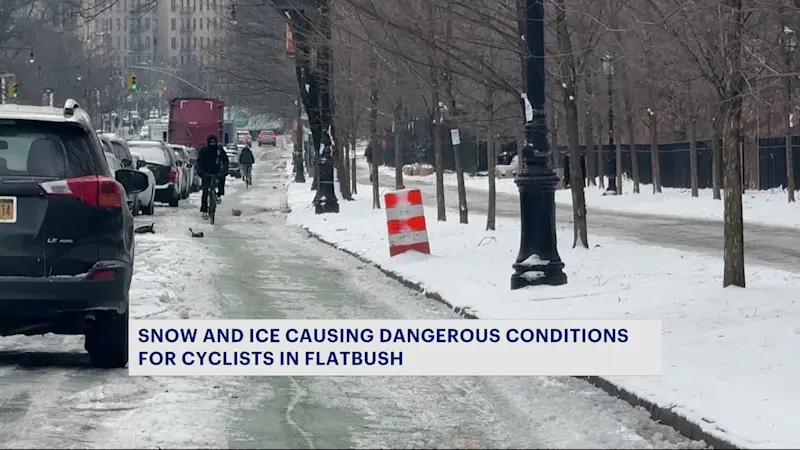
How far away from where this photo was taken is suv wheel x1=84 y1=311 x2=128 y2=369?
393 inches

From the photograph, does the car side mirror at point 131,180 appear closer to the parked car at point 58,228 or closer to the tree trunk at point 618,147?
the parked car at point 58,228

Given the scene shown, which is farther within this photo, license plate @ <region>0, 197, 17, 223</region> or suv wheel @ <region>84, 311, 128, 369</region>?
suv wheel @ <region>84, 311, 128, 369</region>

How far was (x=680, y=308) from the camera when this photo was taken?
12.2 meters

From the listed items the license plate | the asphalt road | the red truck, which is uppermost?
the red truck

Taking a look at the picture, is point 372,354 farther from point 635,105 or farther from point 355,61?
point 635,105

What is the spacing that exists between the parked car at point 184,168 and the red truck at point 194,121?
1427 centimetres

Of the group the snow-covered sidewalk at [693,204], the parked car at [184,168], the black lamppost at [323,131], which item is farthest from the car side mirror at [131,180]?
the parked car at [184,168]

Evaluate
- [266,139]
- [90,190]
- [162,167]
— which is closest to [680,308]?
[90,190]

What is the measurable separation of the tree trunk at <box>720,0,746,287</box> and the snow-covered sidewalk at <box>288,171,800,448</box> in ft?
1.09

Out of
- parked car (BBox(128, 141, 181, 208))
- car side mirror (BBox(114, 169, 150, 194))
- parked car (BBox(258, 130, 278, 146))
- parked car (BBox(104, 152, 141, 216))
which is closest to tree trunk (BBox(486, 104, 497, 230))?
parked car (BBox(104, 152, 141, 216))

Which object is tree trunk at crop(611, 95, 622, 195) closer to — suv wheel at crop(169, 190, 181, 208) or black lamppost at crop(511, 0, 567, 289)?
suv wheel at crop(169, 190, 181, 208)

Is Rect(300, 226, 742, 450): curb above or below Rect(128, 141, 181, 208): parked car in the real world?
below

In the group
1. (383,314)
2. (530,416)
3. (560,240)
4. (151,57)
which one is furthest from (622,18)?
(151,57)

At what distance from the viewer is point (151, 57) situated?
166500 millimetres
